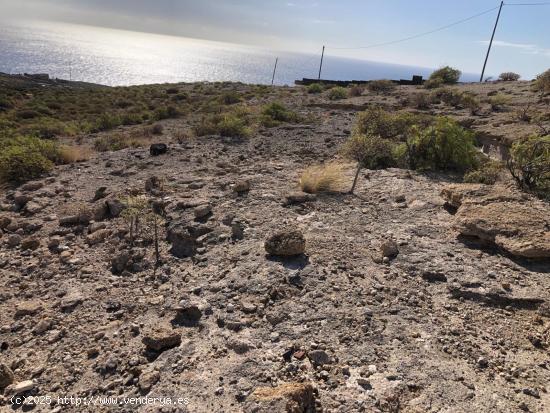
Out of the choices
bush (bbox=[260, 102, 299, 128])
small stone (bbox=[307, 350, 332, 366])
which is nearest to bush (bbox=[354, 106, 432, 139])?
bush (bbox=[260, 102, 299, 128])

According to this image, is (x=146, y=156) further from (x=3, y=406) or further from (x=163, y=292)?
(x=3, y=406)

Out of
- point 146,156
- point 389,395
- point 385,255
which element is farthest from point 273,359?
point 146,156

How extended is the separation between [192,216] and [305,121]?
855 centimetres

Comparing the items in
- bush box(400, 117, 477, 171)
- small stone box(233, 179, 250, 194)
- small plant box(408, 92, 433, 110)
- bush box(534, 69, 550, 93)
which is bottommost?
small stone box(233, 179, 250, 194)

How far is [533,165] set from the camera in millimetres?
6480

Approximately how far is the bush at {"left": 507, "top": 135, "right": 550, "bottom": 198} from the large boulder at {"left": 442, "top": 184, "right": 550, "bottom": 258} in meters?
0.60

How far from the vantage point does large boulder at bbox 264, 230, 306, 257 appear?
16.1ft

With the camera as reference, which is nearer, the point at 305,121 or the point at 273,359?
the point at 273,359

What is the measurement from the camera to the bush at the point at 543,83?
55.7 ft

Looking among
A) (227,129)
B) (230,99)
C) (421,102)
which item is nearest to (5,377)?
(227,129)


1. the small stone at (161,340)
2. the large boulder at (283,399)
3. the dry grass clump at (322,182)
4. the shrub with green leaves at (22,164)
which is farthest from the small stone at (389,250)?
the shrub with green leaves at (22,164)

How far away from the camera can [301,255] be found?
4.97 meters

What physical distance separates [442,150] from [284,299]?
5525 mm

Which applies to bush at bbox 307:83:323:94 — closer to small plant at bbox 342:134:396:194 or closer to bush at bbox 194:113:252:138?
bush at bbox 194:113:252:138
